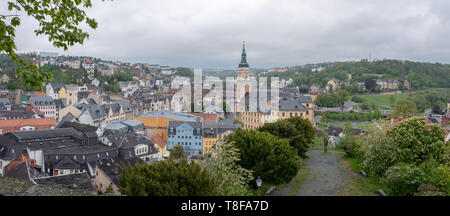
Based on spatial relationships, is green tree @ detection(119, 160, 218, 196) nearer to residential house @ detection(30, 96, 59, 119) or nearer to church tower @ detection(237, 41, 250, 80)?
residential house @ detection(30, 96, 59, 119)

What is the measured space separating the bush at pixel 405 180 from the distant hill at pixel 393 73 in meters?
135

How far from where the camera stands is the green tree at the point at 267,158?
77.2 feet

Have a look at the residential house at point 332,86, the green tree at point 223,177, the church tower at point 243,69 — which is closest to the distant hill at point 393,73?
the residential house at point 332,86

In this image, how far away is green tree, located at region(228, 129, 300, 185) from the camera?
23.5 m

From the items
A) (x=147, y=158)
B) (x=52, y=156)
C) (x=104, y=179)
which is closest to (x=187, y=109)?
(x=147, y=158)

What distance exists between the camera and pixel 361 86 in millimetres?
133875

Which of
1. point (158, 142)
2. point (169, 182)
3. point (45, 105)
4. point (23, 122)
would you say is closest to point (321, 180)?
point (169, 182)

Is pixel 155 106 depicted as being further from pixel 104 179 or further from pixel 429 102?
pixel 429 102

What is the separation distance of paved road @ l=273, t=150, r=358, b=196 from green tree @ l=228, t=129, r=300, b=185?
115 cm

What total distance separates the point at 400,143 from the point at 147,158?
3185 cm

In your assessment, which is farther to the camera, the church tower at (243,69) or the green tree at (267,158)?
the church tower at (243,69)

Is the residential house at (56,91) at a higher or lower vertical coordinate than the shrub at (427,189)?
higher

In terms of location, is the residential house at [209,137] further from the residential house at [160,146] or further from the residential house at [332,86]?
the residential house at [332,86]
